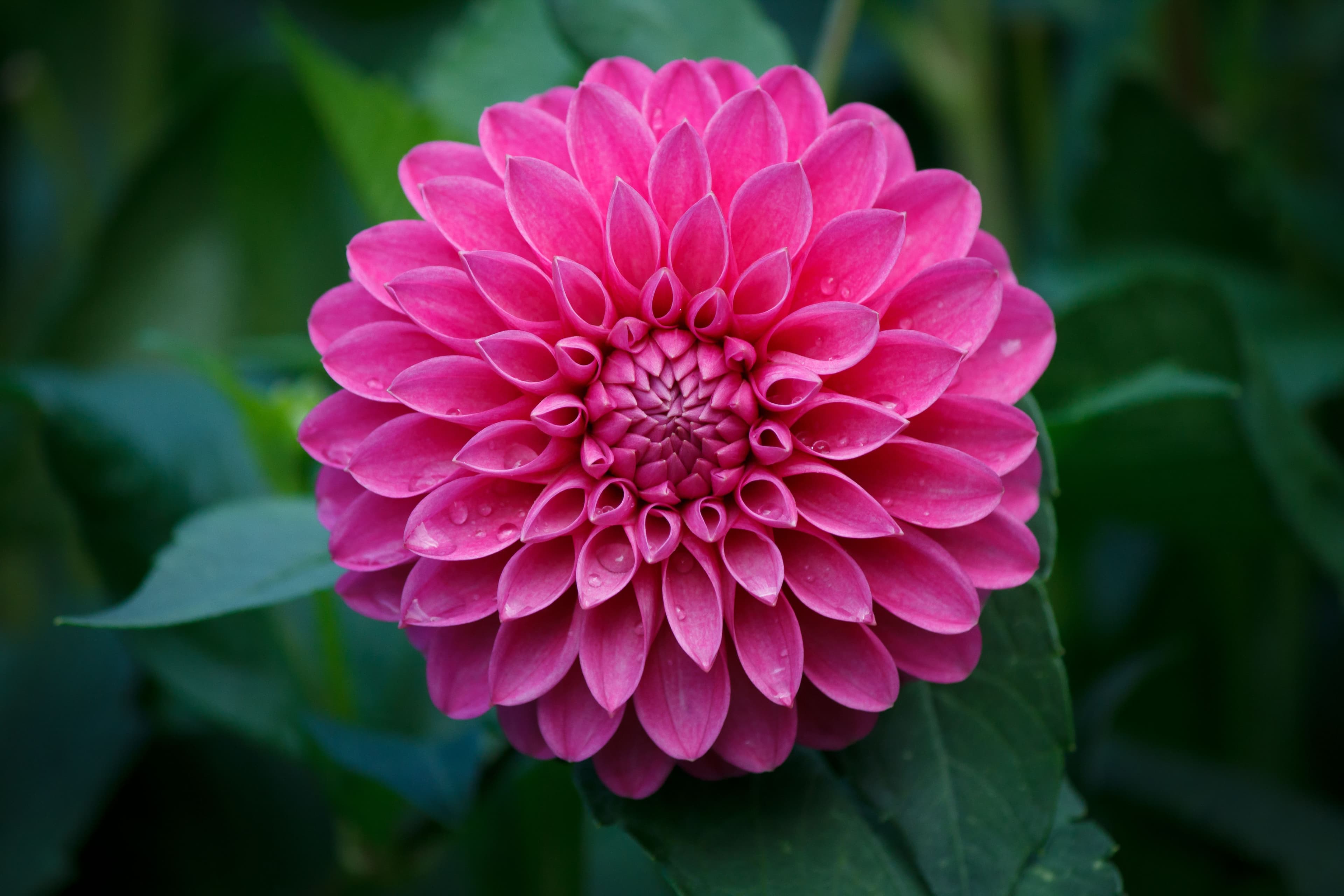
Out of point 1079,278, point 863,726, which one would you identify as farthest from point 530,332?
point 1079,278

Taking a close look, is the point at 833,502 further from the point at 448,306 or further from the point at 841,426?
the point at 448,306

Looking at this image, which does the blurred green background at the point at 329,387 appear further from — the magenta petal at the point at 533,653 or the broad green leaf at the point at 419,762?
the magenta petal at the point at 533,653

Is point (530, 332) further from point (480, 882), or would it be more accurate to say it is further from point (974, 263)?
point (480, 882)

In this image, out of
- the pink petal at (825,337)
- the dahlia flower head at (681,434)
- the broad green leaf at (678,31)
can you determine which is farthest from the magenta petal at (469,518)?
the broad green leaf at (678,31)

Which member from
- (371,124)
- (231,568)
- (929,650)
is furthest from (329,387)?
(929,650)

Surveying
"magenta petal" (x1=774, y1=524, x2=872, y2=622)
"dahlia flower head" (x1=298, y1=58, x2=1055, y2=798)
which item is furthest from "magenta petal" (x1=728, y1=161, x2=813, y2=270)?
"magenta petal" (x1=774, y1=524, x2=872, y2=622)

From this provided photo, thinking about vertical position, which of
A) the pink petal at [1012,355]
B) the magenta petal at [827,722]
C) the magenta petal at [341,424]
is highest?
the pink petal at [1012,355]
